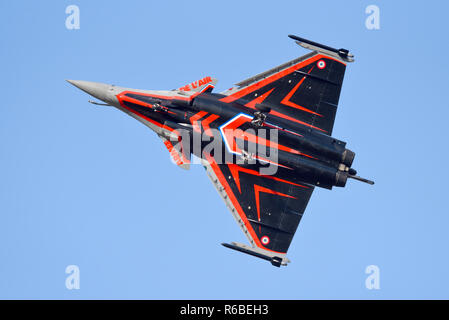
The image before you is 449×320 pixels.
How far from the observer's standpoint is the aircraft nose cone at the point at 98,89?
32.0m

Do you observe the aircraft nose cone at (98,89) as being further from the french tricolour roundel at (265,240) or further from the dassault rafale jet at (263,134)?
the french tricolour roundel at (265,240)

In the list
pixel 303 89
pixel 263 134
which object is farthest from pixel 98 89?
pixel 303 89

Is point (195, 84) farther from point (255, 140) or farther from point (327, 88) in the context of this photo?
point (327, 88)

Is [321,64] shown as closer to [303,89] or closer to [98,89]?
[303,89]

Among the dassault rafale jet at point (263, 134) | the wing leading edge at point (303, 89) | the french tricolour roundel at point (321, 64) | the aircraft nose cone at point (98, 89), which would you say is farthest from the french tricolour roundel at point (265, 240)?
the aircraft nose cone at point (98, 89)

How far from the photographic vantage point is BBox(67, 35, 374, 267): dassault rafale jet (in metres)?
30.4

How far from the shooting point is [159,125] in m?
31.6

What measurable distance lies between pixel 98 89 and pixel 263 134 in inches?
358

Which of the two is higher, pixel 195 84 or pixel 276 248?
pixel 195 84

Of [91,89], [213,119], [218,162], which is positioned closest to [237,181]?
[218,162]

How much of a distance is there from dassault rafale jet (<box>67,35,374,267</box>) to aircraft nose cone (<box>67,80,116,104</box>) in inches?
2.1

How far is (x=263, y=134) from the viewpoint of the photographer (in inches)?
1195

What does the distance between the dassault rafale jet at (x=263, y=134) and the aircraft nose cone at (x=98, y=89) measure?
0.05 meters

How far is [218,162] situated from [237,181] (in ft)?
4.67
